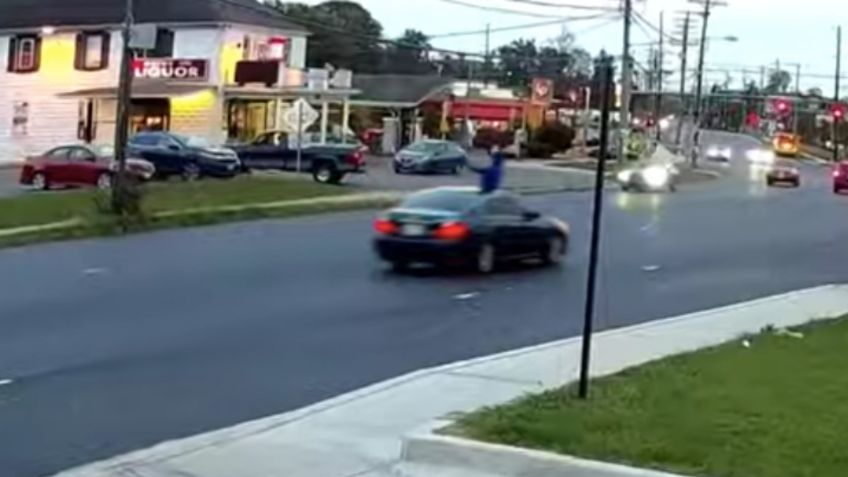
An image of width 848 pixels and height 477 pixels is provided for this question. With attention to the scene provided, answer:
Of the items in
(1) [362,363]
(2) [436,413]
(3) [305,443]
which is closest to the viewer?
(3) [305,443]

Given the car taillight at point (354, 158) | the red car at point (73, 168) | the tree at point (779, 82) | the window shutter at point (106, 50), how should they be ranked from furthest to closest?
the tree at point (779, 82)
the window shutter at point (106, 50)
the car taillight at point (354, 158)
the red car at point (73, 168)

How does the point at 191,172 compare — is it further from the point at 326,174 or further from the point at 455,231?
the point at 455,231

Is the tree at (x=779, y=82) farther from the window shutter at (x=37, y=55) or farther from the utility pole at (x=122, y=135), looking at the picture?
the utility pole at (x=122, y=135)

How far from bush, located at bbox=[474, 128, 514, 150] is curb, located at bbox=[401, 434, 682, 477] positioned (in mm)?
84538

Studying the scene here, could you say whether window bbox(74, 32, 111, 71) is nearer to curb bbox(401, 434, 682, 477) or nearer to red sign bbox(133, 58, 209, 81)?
red sign bbox(133, 58, 209, 81)

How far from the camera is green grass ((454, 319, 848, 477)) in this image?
904cm

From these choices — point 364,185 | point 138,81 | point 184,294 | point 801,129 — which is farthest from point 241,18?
point 801,129

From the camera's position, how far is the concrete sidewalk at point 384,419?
31.8ft

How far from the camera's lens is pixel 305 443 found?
10523 millimetres

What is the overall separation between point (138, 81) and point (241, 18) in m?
4.99

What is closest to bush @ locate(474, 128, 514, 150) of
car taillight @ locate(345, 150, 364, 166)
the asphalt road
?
car taillight @ locate(345, 150, 364, 166)

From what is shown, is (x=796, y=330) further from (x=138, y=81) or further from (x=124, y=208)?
(x=138, y=81)

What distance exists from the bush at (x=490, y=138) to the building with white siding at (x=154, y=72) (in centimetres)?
2591

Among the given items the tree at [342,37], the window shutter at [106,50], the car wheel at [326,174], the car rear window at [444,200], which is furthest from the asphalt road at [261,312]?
the tree at [342,37]
